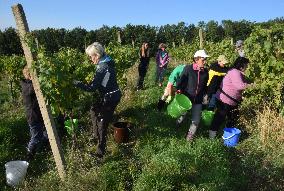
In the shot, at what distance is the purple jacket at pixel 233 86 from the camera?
20.6ft

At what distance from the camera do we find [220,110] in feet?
21.6

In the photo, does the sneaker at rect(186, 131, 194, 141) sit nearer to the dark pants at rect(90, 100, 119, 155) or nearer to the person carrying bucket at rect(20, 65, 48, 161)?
the dark pants at rect(90, 100, 119, 155)

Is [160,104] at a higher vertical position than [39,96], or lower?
lower

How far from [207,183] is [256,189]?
75 centimetres

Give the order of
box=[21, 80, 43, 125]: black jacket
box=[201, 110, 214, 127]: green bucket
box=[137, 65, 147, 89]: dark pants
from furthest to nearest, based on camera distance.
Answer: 1. box=[137, 65, 147, 89]: dark pants
2. box=[201, 110, 214, 127]: green bucket
3. box=[21, 80, 43, 125]: black jacket

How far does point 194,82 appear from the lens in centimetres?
603

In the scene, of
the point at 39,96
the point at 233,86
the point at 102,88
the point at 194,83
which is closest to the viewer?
the point at 39,96

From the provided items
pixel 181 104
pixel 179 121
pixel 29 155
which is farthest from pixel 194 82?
pixel 29 155

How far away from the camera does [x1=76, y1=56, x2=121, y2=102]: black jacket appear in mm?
5484

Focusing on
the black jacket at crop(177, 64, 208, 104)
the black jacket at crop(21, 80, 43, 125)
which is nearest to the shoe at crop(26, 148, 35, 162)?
the black jacket at crop(21, 80, 43, 125)

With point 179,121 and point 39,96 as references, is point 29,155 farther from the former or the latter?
point 179,121

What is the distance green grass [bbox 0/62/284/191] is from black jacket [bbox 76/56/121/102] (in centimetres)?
96

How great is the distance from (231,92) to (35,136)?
3.41 m

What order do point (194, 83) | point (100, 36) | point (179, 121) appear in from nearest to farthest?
point (194, 83), point (179, 121), point (100, 36)
